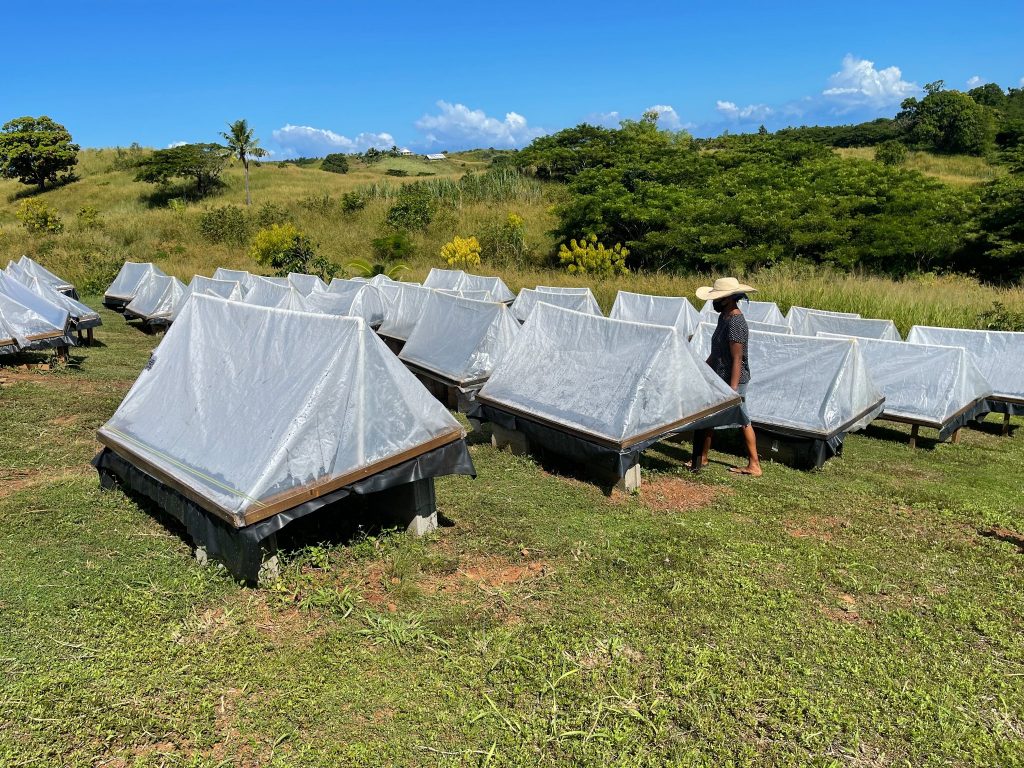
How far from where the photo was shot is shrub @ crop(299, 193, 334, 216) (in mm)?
35906

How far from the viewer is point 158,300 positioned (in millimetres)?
15602

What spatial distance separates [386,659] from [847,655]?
8.24 ft

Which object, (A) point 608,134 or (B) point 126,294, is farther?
(A) point 608,134

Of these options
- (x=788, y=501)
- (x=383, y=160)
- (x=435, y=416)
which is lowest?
(x=788, y=501)

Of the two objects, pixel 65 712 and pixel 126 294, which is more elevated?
pixel 126 294

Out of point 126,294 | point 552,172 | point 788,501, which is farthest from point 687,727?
point 552,172

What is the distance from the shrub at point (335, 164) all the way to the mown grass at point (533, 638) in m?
57.1

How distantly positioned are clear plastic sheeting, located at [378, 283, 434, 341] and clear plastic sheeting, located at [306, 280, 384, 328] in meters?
0.44

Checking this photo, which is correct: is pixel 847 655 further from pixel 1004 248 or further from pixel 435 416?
pixel 1004 248

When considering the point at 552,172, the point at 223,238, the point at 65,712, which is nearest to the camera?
the point at 65,712

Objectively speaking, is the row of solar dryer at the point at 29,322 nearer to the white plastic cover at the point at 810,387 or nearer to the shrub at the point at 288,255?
the white plastic cover at the point at 810,387

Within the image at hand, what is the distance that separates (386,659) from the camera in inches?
131

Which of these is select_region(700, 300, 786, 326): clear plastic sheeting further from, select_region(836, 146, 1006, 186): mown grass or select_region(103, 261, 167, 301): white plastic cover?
select_region(836, 146, 1006, 186): mown grass

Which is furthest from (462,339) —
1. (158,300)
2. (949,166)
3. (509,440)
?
(949,166)
